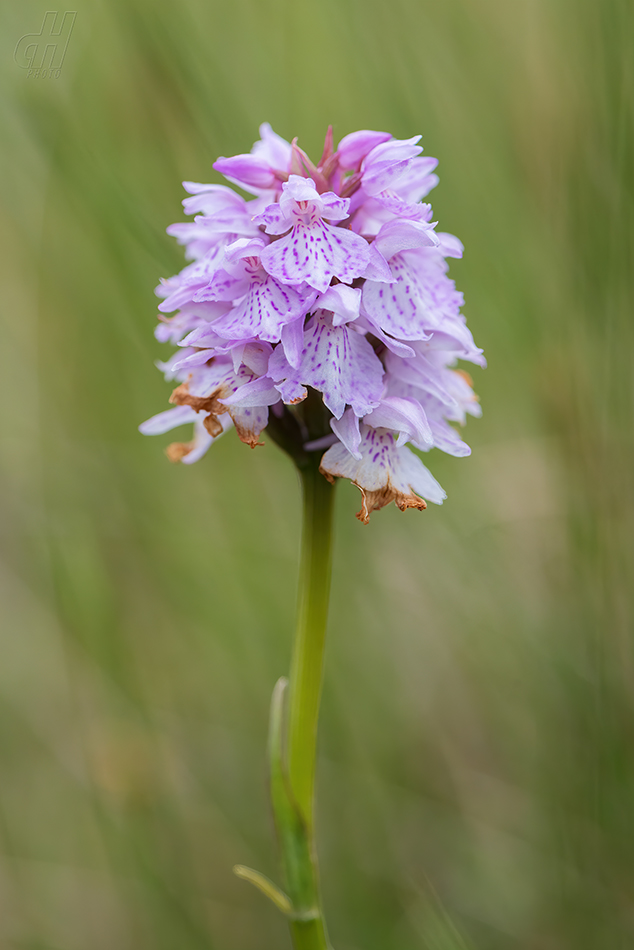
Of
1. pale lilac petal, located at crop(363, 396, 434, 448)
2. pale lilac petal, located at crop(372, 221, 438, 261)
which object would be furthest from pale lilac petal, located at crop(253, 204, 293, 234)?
pale lilac petal, located at crop(363, 396, 434, 448)

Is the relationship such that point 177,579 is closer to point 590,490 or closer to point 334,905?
point 334,905

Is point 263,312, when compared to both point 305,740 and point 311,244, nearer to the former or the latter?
point 311,244

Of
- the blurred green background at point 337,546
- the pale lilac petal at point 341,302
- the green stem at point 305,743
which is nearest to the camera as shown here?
the pale lilac petal at point 341,302

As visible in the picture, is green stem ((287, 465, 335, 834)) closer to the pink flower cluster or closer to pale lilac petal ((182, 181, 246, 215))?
the pink flower cluster

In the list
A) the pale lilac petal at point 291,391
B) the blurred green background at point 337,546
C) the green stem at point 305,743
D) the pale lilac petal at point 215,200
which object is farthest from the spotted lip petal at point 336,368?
the blurred green background at point 337,546

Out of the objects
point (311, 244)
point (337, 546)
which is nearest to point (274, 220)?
point (311, 244)

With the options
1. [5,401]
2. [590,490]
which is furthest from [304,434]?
[5,401]

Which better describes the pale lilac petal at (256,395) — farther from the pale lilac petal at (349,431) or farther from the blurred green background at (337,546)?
the blurred green background at (337,546)
